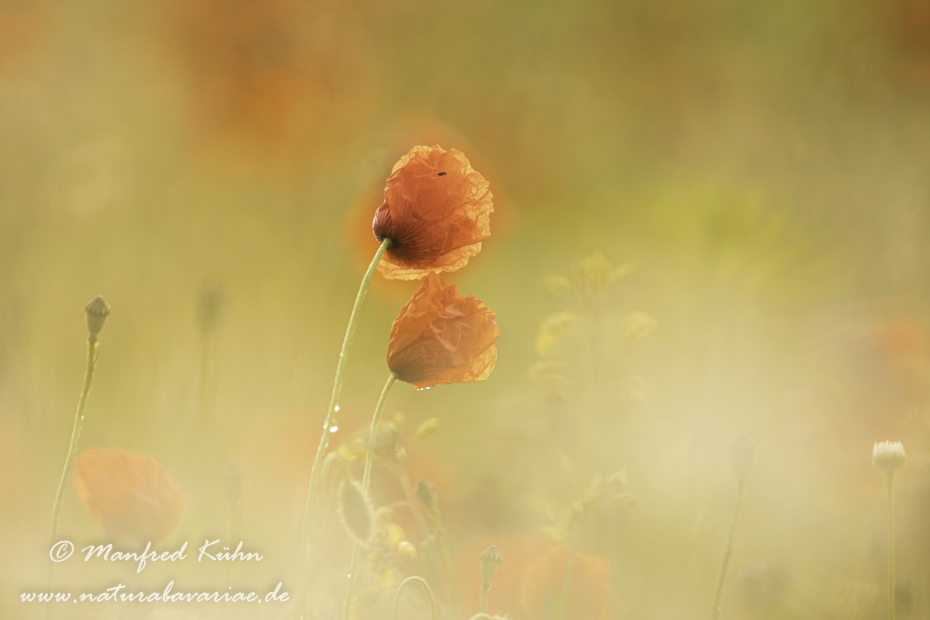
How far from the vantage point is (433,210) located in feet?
1.34

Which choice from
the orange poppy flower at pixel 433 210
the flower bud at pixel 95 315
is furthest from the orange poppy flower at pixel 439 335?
the flower bud at pixel 95 315

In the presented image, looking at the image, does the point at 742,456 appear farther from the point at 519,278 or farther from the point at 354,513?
the point at 519,278

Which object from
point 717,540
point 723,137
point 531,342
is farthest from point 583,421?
point 723,137

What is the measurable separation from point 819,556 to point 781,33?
2.83 feet

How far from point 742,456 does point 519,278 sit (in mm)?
702

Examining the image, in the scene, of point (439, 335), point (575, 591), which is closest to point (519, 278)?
point (575, 591)

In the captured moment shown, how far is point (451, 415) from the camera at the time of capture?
957 millimetres

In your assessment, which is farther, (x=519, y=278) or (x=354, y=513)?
(x=519, y=278)

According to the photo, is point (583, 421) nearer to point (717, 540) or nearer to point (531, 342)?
point (717, 540)

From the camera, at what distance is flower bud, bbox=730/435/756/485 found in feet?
1.56

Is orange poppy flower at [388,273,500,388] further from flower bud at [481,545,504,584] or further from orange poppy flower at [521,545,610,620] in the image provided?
orange poppy flower at [521,545,610,620]

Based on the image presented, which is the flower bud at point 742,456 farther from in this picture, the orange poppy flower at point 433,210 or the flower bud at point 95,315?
the flower bud at point 95,315

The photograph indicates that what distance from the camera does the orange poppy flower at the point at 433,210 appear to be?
41 cm

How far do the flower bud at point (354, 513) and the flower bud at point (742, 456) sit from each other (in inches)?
9.9
